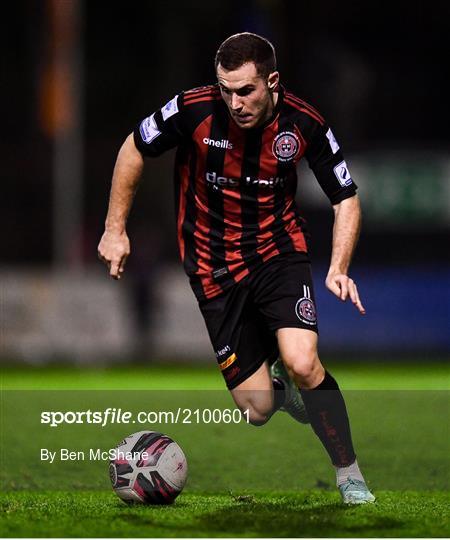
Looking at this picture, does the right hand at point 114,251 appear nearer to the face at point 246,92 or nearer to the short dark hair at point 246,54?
the face at point 246,92

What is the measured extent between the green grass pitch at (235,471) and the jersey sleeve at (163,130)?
68.3 inches

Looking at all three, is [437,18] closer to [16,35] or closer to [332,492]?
[16,35]

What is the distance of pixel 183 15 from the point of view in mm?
26766

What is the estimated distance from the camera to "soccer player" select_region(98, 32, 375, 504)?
19.9 ft

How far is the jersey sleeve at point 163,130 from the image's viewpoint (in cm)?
627

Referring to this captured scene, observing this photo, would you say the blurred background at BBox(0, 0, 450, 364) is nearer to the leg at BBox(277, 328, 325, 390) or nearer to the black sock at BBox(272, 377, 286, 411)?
the black sock at BBox(272, 377, 286, 411)

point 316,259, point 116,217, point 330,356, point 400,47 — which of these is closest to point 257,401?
point 116,217

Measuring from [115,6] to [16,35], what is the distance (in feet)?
7.64

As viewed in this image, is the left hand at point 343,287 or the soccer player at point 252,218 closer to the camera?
the left hand at point 343,287

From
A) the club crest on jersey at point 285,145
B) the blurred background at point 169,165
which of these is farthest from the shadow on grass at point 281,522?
the blurred background at point 169,165

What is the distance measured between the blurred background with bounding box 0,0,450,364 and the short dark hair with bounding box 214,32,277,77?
38.2ft

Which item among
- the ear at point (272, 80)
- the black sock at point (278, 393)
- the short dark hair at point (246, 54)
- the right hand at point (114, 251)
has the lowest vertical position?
the black sock at point (278, 393)

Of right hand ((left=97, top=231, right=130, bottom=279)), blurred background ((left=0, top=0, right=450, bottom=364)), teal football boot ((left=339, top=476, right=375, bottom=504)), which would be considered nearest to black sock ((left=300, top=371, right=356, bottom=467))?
teal football boot ((left=339, top=476, right=375, bottom=504))

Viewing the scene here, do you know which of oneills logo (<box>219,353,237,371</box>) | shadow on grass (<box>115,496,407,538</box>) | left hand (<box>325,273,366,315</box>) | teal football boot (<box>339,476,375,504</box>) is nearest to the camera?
shadow on grass (<box>115,496,407,538</box>)
